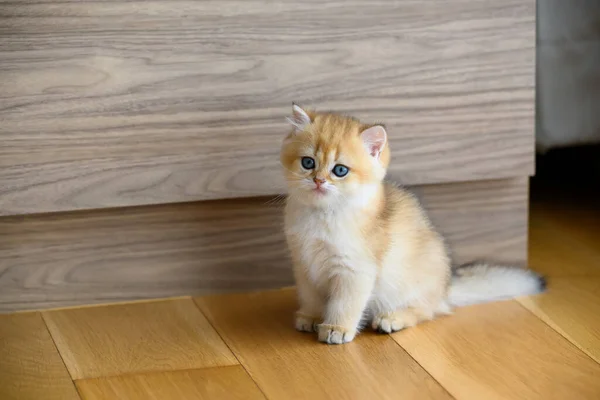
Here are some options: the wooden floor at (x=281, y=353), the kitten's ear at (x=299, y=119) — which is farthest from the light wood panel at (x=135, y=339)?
the kitten's ear at (x=299, y=119)

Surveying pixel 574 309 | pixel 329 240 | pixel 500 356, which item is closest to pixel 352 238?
pixel 329 240

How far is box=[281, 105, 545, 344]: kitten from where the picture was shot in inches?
52.8

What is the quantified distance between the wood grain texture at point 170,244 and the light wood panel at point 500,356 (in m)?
0.20

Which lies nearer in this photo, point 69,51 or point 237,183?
point 69,51

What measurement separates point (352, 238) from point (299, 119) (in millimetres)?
188

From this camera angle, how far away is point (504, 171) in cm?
158

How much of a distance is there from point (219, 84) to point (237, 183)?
0.16 m

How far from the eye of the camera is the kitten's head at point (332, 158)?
1.33 m

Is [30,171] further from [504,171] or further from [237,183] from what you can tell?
[504,171]

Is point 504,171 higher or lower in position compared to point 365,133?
lower

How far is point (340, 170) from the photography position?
134 centimetres

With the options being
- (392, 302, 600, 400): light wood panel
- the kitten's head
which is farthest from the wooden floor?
the kitten's head

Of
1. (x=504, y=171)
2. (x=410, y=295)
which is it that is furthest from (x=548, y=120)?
(x=410, y=295)

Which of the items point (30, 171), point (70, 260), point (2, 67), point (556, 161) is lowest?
point (556, 161)
